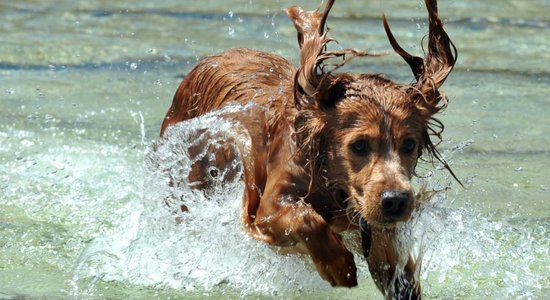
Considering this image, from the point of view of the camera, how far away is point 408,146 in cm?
533

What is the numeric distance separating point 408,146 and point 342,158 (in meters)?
0.31

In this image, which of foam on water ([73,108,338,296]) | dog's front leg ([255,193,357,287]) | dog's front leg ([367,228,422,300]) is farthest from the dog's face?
foam on water ([73,108,338,296])

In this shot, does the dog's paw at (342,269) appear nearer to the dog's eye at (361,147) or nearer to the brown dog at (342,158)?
the brown dog at (342,158)

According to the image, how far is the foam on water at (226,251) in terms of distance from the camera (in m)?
6.16

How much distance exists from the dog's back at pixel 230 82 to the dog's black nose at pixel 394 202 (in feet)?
4.22

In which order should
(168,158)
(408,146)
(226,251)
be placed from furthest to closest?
(168,158)
(226,251)
(408,146)

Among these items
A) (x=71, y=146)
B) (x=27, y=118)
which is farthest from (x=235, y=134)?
(x=27, y=118)

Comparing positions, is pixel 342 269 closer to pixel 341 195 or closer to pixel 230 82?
pixel 341 195

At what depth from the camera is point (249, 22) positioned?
502 inches

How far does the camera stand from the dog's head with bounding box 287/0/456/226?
5145 mm

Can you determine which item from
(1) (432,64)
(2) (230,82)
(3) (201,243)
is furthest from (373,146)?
(3) (201,243)

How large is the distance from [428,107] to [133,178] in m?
3.12

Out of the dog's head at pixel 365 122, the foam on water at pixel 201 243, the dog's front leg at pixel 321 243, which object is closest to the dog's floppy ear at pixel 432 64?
the dog's head at pixel 365 122

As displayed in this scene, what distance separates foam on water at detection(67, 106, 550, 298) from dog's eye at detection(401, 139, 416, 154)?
44cm
